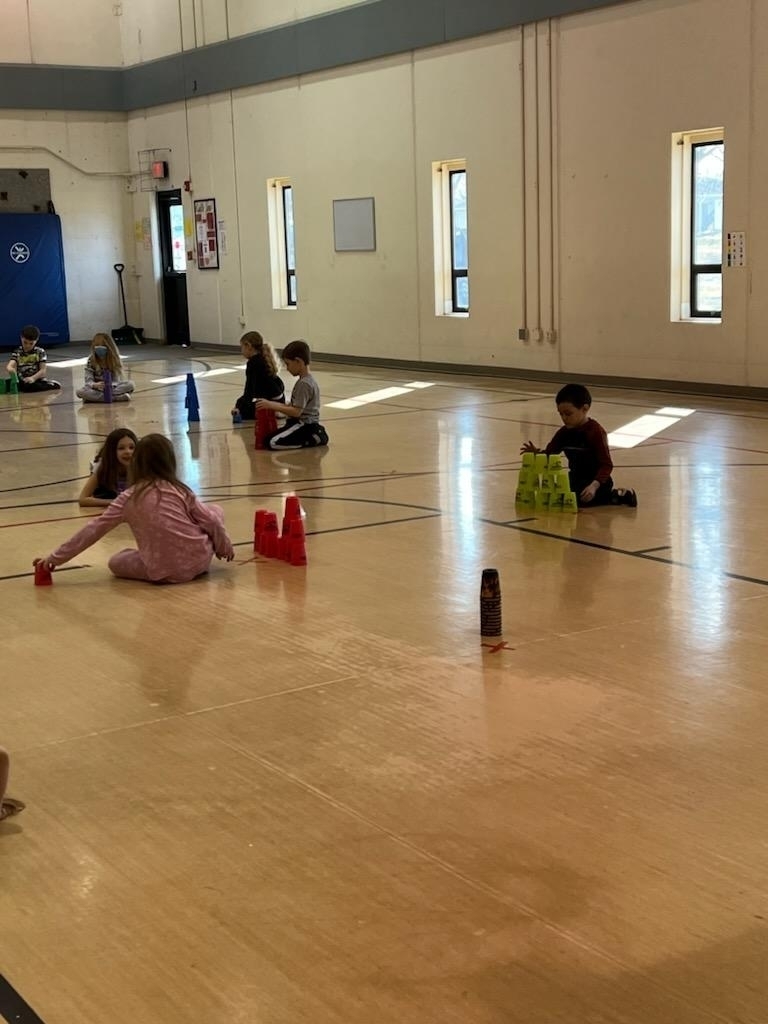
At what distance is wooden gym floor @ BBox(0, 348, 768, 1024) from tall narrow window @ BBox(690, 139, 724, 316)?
743cm

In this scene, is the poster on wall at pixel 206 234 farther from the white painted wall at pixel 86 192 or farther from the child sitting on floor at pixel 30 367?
the child sitting on floor at pixel 30 367

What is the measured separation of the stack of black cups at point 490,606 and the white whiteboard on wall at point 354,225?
14.9 m

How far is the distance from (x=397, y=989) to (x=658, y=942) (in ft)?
2.08

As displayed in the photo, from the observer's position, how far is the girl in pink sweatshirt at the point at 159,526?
6.61 m

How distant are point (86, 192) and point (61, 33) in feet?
9.56

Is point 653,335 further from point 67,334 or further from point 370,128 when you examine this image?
point 67,334

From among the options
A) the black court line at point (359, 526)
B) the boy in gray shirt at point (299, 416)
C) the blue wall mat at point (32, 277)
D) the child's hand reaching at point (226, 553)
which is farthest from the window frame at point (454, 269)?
the child's hand reaching at point (226, 553)

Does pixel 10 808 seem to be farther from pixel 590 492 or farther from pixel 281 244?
pixel 281 244

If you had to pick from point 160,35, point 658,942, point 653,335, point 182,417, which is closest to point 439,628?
point 658,942

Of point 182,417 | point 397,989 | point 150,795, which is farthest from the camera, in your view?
point 182,417

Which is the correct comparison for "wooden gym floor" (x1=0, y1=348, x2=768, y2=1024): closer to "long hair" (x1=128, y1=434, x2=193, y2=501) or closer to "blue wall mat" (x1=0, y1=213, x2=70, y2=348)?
"long hair" (x1=128, y1=434, x2=193, y2=501)

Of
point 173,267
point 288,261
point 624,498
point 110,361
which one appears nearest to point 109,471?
point 624,498

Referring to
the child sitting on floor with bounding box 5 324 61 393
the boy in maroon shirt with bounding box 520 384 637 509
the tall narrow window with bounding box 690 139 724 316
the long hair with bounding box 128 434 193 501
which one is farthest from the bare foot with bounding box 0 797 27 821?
the child sitting on floor with bounding box 5 324 61 393

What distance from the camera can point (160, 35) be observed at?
24.2m
